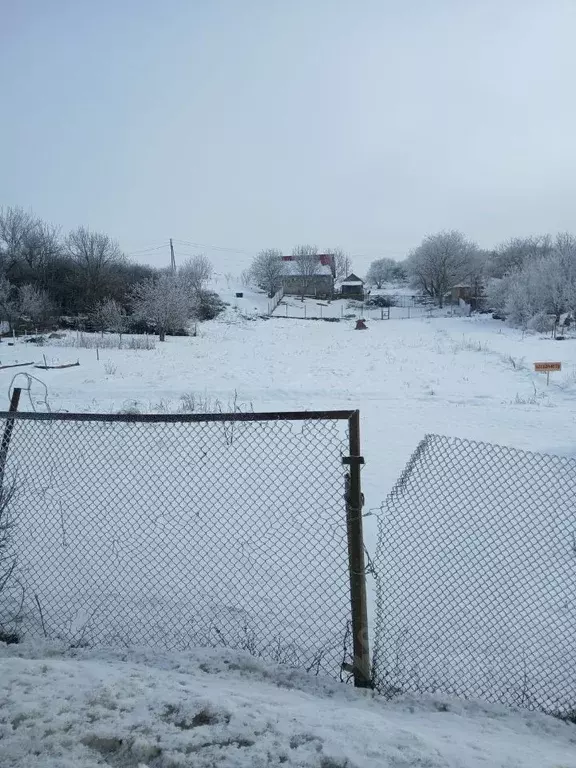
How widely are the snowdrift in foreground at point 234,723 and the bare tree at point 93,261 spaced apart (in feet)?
129

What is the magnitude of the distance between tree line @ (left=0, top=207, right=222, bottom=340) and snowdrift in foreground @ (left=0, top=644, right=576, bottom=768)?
2686cm

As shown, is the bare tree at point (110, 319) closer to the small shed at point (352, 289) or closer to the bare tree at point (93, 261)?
the bare tree at point (93, 261)

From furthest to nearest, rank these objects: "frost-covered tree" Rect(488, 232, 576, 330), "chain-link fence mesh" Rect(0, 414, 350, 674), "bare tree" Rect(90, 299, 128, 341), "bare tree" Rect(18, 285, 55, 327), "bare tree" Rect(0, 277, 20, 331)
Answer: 1. "frost-covered tree" Rect(488, 232, 576, 330)
2. "bare tree" Rect(18, 285, 55, 327)
3. "bare tree" Rect(90, 299, 128, 341)
4. "bare tree" Rect(0, 277, 20, 331)
5. "chain-link fence mesh" Rect(0, 414, 350, 674)

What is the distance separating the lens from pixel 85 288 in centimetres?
3903

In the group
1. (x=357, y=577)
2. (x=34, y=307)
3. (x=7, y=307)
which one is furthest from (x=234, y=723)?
(x=34, y=307)

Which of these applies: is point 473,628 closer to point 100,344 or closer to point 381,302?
point 100,344

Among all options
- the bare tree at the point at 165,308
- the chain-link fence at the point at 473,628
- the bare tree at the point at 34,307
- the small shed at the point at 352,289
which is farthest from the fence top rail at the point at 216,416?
the small shed at the point at 352,289

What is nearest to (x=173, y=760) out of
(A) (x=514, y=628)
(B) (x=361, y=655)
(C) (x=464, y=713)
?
(B) (x=361, y=655)

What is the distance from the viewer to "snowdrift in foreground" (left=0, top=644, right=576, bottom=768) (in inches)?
81.7

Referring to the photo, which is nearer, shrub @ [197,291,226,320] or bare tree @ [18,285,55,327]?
bare tree @ [18,285,55,327]

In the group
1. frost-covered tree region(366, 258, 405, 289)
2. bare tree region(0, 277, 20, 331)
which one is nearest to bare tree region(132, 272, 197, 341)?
bare tree region(0, 277, 20, 331)

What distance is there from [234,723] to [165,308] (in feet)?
93.3

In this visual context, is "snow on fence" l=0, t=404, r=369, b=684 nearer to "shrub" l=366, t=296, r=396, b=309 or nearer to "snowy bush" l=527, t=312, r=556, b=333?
"snowy bush" l=527, t=312, r=556, b=333

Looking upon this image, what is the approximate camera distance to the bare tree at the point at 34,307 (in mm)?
32188
